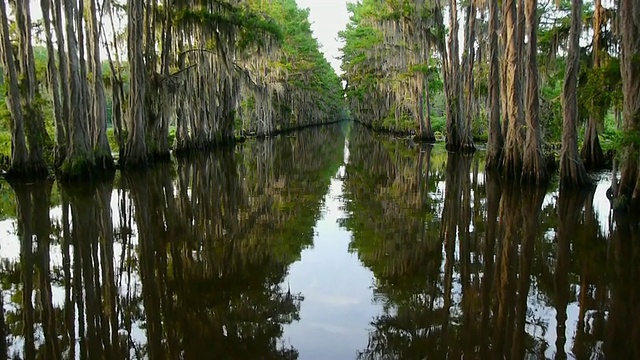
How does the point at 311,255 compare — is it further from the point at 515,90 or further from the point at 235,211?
the point at 515,90

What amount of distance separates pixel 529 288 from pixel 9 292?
5400 millimetres

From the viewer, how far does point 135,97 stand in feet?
59.9

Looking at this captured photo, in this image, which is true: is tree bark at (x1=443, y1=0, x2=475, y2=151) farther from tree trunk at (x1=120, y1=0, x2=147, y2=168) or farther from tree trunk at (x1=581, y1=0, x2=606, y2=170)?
tree trunk at (x1=120, y1=0, x2=147, y2=168)

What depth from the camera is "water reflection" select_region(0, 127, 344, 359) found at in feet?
13.9

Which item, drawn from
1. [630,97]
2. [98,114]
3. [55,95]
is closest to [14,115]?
[55,95]

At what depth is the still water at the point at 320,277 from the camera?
4.21 m

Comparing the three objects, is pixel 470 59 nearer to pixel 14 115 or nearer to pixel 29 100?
pixel 29 100

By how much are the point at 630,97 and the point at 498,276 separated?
5.90 metres

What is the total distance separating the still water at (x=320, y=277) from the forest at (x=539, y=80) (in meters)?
1.67

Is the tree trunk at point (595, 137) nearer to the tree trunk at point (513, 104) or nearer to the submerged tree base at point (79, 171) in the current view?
the tree trunk at point (513, 104)

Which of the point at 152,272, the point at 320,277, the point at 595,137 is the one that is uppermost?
the point at 595,137

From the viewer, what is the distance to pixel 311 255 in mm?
6992

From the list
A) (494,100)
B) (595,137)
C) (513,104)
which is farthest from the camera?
(494,100)

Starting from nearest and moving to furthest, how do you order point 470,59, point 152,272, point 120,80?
point 152,272 < point 120,80 < point 470,59
